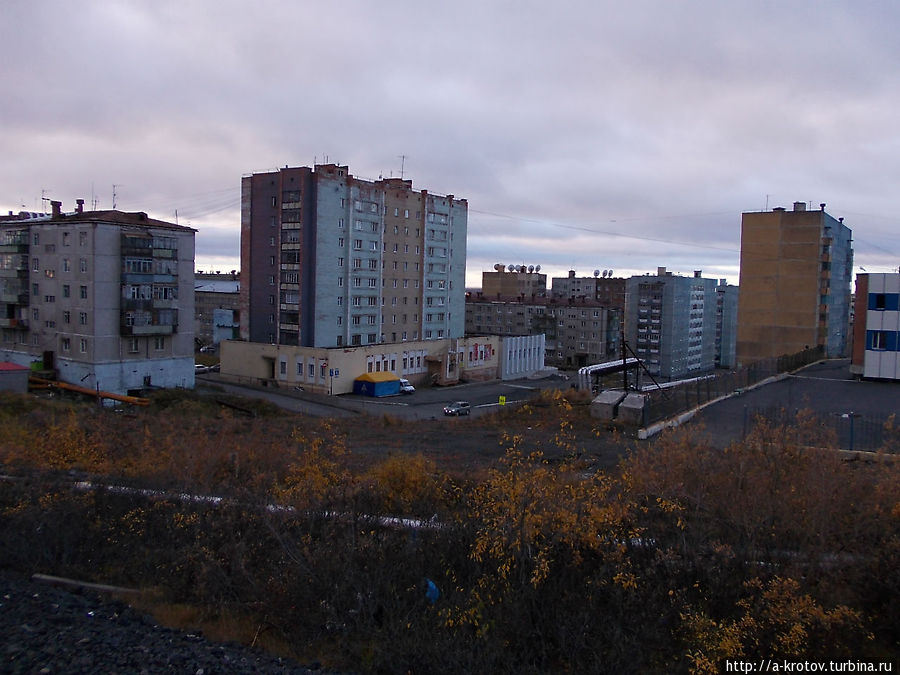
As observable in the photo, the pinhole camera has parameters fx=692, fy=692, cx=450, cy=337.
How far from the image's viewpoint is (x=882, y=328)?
65.9ft

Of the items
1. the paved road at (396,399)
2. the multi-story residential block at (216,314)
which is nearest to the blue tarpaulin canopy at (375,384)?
the paved road at (396,399)

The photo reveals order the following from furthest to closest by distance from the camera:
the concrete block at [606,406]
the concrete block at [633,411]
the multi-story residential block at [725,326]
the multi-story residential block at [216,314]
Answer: the multi-story residential block at [725,326] < the multi-story residential block at [216,314] < the concrete block at [606,406] < the concrete block at [633,411]

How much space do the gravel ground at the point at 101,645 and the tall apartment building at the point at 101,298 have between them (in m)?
25.5

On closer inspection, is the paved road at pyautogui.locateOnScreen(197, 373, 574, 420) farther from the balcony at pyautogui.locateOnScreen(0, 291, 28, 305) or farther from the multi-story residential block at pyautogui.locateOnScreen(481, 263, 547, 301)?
the multi-story residential block at pyautogui.locateOnScreen(481, 263, 547, 301)

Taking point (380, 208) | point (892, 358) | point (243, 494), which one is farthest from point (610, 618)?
point (380, 208)

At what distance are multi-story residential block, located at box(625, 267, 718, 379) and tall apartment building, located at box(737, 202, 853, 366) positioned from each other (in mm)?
35008

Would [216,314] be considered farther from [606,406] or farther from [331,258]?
[606,406]

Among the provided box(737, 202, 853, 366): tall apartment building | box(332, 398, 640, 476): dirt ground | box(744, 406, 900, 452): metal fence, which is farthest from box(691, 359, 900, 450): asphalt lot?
box(737, 202, 853, 366): tall apartment building

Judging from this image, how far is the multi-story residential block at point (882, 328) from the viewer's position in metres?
19.9

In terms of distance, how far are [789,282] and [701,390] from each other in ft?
69.3

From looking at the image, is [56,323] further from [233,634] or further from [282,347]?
[233,634]

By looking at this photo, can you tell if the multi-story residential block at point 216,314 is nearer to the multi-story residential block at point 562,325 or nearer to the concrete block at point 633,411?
the multi-story residential block at point 562,325

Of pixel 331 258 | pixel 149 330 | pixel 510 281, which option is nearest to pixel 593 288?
pixel 510 281

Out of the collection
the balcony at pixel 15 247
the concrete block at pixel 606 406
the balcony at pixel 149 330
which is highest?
the balcony at pixel 15 247
